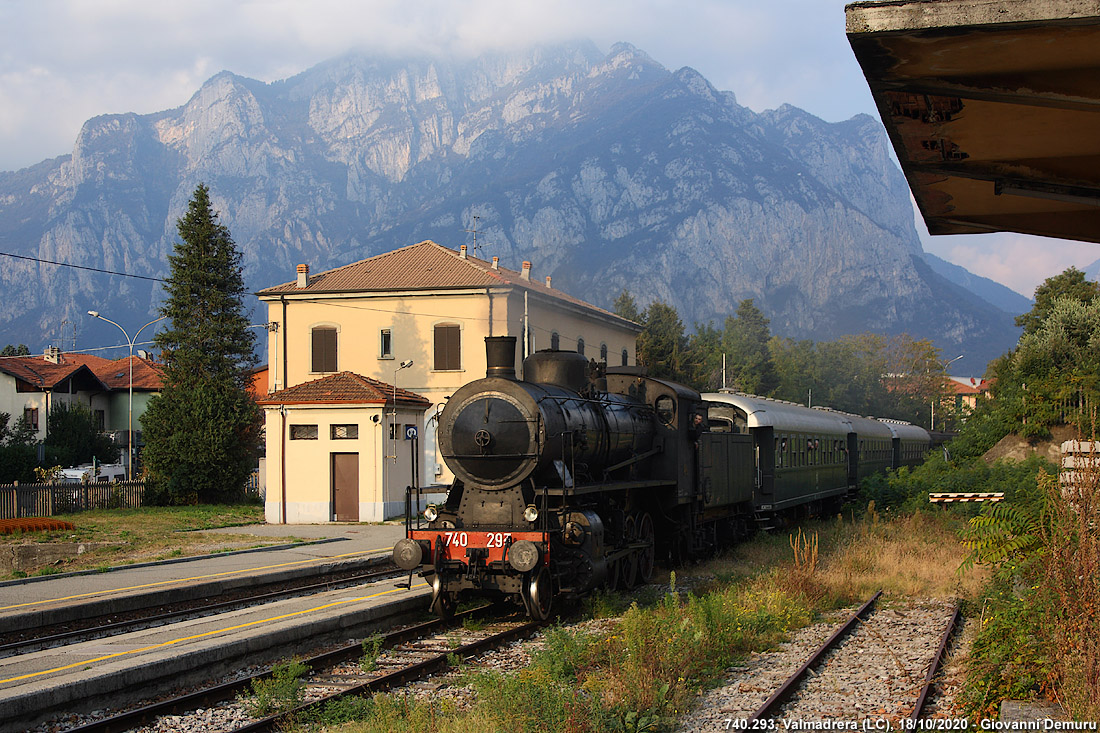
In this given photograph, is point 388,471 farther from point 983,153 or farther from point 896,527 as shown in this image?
point 983,153

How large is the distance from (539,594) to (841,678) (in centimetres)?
371

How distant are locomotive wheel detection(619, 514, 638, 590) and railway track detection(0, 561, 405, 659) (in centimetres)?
450

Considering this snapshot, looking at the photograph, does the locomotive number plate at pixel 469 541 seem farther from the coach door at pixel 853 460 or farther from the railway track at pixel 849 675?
the coach door at pixel 853 460

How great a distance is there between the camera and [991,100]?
486 centimetres

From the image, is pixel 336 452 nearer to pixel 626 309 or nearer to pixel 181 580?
pixel 181 580

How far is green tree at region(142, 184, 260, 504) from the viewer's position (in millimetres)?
38406

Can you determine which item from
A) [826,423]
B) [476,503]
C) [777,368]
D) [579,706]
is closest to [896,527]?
[826,423]

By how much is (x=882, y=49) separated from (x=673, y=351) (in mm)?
58574

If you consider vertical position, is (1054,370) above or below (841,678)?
above

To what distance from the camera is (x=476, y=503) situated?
11.8m

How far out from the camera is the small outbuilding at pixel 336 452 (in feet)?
91.6

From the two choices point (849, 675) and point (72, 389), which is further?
point (72, 389)

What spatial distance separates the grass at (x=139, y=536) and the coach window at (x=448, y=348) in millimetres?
8792

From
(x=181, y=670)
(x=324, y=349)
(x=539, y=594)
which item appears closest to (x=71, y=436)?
(x=324, y=349)
